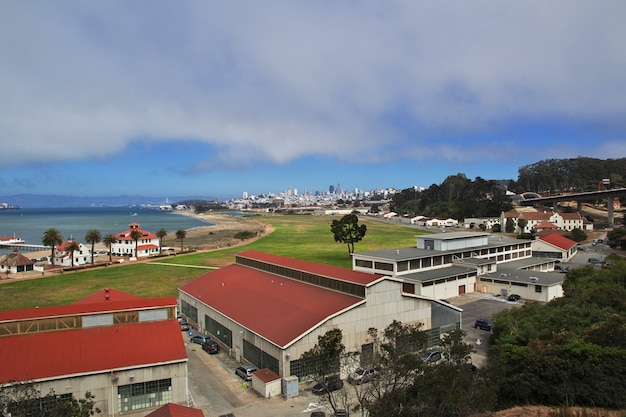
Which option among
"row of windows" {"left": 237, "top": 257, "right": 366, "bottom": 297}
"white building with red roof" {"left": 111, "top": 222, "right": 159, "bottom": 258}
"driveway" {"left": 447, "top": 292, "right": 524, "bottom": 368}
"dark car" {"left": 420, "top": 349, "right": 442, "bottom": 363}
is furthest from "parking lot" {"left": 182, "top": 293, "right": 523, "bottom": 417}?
"white building with red roof" {"left": 111, "top": 222, "right": 159, "bottom": 258}

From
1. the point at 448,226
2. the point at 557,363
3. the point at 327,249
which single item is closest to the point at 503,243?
the point at 327,249

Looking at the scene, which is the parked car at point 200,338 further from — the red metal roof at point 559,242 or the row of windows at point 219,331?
the red metal roof at point 559,242

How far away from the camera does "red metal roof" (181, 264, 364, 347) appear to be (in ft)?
84.9

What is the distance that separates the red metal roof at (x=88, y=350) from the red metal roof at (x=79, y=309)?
887 millimetres

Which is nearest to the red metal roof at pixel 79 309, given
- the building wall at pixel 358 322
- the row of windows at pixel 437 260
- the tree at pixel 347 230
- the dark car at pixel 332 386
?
the building wall at pixel 358 322

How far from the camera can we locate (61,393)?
1912 cm

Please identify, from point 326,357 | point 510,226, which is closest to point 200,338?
point 326,357

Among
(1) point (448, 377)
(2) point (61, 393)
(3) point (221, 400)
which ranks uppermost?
(1) point (448, 377)

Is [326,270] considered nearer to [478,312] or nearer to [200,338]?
[200,338]

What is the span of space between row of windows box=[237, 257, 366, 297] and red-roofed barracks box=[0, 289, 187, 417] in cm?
1103

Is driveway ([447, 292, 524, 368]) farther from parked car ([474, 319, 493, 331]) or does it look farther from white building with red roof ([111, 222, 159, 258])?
white building with red roof ([111, 222, 159, 258])

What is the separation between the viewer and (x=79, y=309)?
22.7 meters

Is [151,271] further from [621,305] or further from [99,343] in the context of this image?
[621,305]

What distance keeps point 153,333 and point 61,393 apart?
479 centimetres
